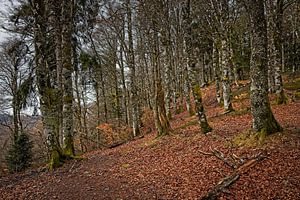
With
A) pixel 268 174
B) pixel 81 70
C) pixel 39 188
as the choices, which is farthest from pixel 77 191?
pixel 81 70

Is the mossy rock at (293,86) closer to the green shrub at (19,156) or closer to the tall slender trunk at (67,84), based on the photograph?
the tall slender trunk at (67,84)

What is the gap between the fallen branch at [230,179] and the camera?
6.83 metres

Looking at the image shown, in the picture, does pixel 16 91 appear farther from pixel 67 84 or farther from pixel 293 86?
pixel 293 86

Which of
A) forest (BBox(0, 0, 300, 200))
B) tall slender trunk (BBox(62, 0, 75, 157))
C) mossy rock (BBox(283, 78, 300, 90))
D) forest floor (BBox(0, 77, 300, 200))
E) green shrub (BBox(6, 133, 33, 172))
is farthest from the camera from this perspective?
mossy rock (BBox(283, 78, 300, 90))

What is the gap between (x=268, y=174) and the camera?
7414mm

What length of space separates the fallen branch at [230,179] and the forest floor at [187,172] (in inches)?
2.6

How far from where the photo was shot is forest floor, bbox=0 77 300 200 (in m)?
7.15

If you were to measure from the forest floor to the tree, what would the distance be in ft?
1.35

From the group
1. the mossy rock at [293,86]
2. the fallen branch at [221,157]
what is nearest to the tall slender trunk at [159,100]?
the fallen branch at [221,157]

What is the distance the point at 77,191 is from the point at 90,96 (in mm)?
21612

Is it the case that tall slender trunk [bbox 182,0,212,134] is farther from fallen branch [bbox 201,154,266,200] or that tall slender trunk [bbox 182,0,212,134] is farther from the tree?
fallen branch [bbox 201,154,266,200]

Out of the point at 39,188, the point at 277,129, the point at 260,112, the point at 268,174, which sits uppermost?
the point at 260,112

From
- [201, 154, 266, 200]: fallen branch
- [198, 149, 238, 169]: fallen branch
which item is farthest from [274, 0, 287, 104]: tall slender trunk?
[201, 154, 266, 200]: fallen branch

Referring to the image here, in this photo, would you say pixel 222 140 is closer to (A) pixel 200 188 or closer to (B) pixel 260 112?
(B) pixel 260 112
